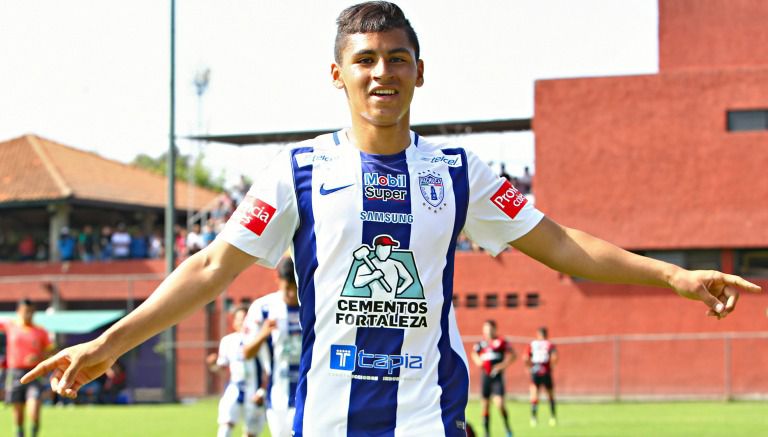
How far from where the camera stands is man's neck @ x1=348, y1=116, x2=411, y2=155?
4.10 meters


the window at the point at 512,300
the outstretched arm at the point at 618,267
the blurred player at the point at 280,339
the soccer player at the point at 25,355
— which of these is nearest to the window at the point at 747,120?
the window at the point at 512,300

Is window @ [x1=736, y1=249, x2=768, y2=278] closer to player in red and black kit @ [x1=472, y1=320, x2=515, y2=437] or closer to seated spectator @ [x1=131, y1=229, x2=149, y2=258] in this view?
player in red and black kit @ [x1=472, y1=320, x2=515, y2=437]

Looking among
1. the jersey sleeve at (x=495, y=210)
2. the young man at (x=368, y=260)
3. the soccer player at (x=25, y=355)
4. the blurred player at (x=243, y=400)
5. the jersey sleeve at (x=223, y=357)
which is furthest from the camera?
the soccer player at (x=25, y=355)

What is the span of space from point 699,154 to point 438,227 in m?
32.3

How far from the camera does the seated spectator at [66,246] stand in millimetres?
39938

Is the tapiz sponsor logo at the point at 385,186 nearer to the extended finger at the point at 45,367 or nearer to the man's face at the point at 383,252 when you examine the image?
the man's face at the point at 383,252

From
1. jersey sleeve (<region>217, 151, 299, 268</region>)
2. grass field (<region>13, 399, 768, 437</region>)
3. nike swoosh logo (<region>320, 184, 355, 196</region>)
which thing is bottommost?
grass field (<region>13, 399, 768, 437</region>)

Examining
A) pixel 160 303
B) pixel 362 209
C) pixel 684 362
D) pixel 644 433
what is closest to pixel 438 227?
pixel 362 209

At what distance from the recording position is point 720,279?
4031mm

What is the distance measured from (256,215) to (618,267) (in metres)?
1.29

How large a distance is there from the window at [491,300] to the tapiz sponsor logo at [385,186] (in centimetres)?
3269

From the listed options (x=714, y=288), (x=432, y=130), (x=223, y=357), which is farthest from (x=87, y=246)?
(x=714, y=288)

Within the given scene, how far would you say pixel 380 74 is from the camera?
3980 millimetres

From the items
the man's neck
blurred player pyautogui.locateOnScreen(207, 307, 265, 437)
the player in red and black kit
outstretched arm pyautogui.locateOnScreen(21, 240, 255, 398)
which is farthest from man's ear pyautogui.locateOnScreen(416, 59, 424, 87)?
the player in red and black kit
